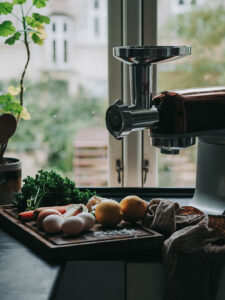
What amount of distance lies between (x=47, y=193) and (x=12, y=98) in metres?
0.36

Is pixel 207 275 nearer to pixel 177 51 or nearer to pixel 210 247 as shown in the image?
pixel 210 247

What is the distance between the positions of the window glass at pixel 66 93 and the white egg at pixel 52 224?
63cm

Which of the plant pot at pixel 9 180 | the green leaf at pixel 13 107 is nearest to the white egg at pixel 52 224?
the plant pot at pixel 9 180

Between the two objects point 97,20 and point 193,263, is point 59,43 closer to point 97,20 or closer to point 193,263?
point 97,20

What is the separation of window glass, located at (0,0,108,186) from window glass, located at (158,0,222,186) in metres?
0.22

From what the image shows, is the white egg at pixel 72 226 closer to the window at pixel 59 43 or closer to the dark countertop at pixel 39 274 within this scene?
the dark countertop at pixel 39 274

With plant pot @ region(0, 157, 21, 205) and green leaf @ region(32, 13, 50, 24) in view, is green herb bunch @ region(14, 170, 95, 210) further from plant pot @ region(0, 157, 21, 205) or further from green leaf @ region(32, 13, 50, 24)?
green leaf @ region(32, 13, 50, 24)

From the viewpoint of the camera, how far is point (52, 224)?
4.62ft

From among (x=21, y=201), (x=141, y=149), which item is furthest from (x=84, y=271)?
(x=141, y=149)

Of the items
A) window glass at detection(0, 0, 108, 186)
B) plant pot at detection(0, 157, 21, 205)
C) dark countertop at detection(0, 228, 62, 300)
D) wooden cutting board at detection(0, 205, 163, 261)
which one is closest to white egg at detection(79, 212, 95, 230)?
wooden cutting board at detection(0, 205, 163, 261)

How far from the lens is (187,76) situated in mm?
1978

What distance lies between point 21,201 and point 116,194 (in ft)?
1.32

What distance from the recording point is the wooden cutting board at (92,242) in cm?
132

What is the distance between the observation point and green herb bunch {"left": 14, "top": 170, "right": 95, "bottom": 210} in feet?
5.37
